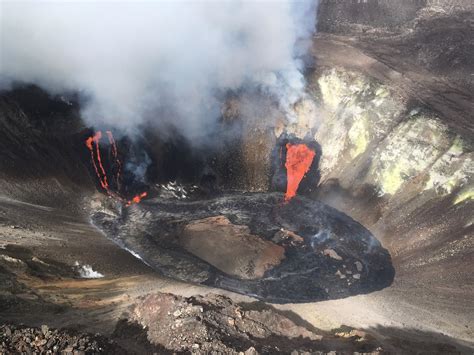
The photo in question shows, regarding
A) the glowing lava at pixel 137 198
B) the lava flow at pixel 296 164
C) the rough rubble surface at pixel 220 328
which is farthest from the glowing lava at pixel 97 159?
the lava flow at pixel 296 164

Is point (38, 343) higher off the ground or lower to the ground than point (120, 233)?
lower

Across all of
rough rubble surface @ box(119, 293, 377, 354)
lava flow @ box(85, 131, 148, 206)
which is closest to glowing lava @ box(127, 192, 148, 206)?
lava flow @ box(85, 131, 148, 206)

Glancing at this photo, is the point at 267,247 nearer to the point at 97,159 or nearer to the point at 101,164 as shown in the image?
the point at 101,164

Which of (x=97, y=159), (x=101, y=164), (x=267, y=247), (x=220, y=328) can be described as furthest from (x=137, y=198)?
(x=220, y=328)

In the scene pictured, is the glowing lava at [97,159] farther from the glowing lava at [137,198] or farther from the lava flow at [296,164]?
the lava flow at [296,164]

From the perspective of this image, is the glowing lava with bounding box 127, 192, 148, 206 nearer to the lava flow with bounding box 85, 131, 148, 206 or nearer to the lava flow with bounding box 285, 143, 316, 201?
the lava flow with bounding box 85, 131, 148, 206

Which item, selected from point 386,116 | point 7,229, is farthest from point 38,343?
point 386,116

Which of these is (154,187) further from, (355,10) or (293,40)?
(355,10)
